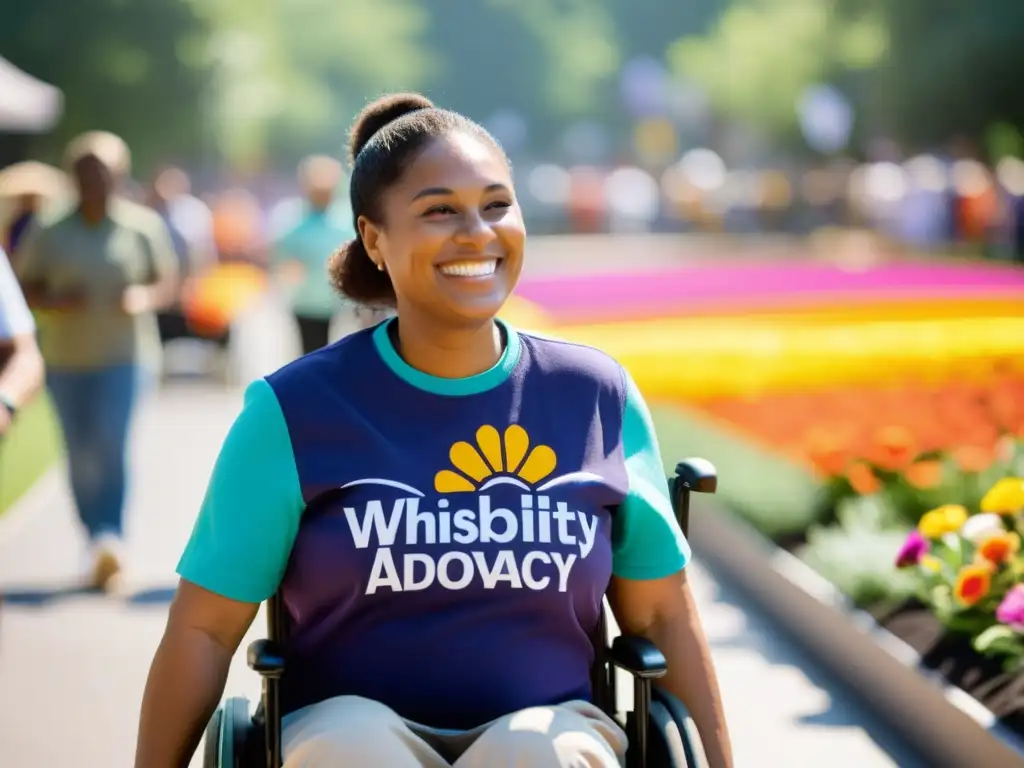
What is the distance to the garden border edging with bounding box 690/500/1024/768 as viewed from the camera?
5152 mm

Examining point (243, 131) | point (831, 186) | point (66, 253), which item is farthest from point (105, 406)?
point (243, 131)

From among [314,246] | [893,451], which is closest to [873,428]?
[893,451]

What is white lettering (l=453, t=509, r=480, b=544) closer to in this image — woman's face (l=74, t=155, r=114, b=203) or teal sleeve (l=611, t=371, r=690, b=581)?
teal sleeve (l=611, t=371, r=690, b=581)

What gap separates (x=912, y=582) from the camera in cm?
646

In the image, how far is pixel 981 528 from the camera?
229 inches

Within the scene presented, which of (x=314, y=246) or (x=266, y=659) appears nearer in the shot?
(x=266, y=659)

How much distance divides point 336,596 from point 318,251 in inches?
310

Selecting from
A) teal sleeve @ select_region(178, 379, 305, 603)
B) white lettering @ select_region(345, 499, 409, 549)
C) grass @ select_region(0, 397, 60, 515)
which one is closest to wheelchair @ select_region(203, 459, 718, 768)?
teal sleeve @ select_region(178, 379, 305, 603)

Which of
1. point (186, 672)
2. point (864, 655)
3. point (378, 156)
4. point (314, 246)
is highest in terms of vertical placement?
point (378, 156)

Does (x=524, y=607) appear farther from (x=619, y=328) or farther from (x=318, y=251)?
(x=619, y=328)

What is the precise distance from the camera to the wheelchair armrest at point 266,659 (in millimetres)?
3041

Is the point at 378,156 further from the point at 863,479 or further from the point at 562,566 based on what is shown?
the point at 863,479

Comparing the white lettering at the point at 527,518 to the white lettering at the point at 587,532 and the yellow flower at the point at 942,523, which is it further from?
the yellow flower at the point at 942,523

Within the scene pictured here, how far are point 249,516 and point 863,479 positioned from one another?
550cm
